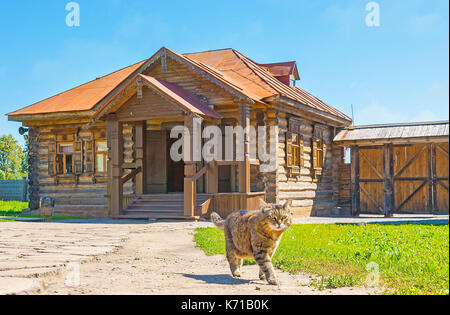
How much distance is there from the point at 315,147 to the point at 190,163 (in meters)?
7.35

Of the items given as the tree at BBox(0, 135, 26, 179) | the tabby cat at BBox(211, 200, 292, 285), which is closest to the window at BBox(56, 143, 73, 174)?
the tabby cat at BBox(211, 200, 292, 285)

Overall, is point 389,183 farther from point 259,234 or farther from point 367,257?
point 259,234

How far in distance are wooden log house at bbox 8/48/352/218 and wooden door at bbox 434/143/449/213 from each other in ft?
15.0

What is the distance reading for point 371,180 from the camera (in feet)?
70.2

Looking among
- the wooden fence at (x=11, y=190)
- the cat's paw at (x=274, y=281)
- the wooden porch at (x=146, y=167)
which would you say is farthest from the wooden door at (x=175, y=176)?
the cat's paw at (x=274, y=281)

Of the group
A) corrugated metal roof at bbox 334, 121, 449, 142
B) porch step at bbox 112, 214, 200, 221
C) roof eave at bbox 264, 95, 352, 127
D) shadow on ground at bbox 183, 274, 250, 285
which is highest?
roof eave at bbox 264, 95, 352, 127

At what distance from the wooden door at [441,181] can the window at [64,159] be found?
14328mm

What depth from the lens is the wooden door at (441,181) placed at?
64.8 feet

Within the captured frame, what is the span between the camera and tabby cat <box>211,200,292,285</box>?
244 inches

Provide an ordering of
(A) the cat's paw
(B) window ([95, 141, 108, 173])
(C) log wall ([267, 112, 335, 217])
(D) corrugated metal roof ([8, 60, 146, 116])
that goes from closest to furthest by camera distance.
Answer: (A) the cat's paw
(C) log wall ([267, 112, 335, 217])
(D) corrugated metal roof ([8, 60, 146, 116])
(B) window ([95, 141, 108, 173])

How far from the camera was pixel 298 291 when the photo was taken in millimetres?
5898

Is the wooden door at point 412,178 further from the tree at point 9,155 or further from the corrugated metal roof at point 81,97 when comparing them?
the tree at point 9,155

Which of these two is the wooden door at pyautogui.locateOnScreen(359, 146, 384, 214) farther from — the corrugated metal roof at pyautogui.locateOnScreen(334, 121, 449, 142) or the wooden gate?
the corrugated metal roof at pyautogui.locateOnScreen(334, 121, 449, 142)

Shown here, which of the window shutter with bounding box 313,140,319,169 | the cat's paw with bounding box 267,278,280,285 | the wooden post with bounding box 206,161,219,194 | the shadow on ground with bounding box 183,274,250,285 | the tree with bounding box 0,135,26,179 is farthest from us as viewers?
the tree with bounding box 0,135,26,179
